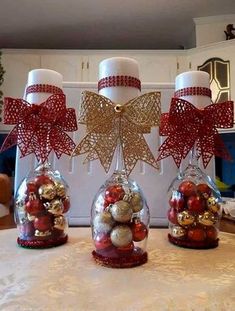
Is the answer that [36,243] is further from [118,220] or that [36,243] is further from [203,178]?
[203,178]

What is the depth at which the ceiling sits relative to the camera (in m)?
2.17

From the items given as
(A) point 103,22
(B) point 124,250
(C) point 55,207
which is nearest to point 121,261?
(B) point 124,250

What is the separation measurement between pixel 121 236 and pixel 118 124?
0.54 feet

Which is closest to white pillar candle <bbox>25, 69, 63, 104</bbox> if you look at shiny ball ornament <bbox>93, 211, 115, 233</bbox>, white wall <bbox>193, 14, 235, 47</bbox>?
shiny ball ornament <bbox>93, 211, 115, 233</bbox>

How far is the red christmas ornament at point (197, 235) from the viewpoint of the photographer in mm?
493

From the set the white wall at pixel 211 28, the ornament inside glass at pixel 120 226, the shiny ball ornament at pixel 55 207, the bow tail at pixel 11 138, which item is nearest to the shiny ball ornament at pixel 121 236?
the ornament inside glass at pixel 120 226

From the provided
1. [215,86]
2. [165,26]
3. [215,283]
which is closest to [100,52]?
[165,26]

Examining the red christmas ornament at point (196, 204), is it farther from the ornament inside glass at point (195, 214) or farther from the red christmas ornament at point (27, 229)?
the red christmas ornament at point (27, 229)

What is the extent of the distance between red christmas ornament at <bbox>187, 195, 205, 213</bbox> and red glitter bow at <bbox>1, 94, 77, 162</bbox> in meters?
0.24

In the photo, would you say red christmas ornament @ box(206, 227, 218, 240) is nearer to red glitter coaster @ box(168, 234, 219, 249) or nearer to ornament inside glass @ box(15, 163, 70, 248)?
red glitter coaster @ box(168, 234, 219, 249)

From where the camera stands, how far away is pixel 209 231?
503mm

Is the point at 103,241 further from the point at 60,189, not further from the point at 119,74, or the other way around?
the point at 119,74

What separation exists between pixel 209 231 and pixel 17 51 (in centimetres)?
250

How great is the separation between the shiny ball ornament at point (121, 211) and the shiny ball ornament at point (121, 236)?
12 mm
